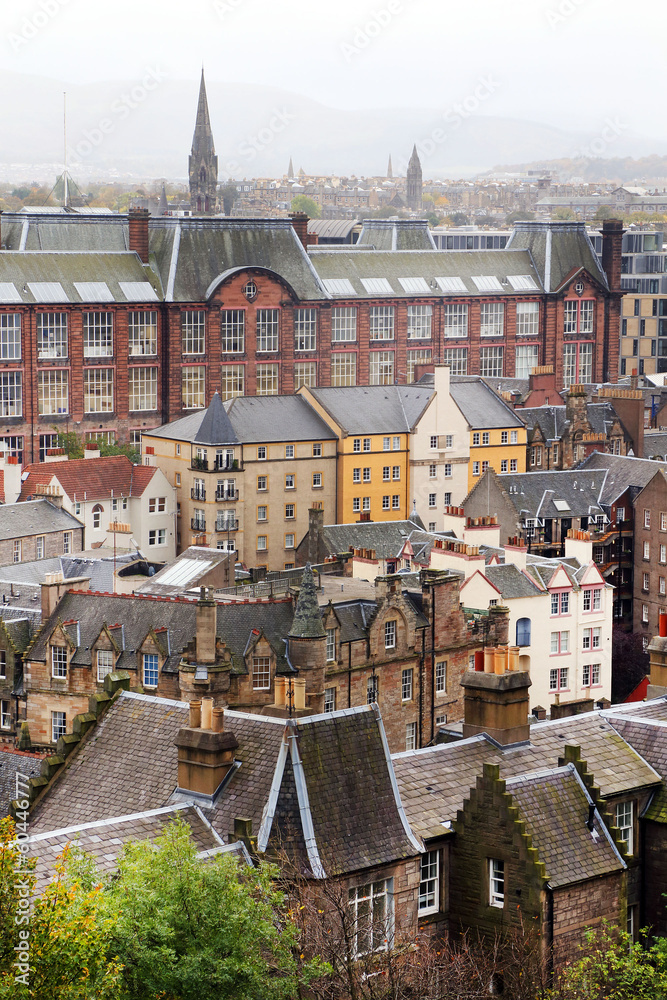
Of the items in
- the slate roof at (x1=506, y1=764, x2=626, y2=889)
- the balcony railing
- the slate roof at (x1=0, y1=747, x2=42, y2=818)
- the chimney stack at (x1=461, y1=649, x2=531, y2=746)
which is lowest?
the slate roof at (x1=0, y1=747, x2=42, y2=818)

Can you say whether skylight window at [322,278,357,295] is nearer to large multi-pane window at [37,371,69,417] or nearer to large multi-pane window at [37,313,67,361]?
large multi-pane window at [37,313,67,361]

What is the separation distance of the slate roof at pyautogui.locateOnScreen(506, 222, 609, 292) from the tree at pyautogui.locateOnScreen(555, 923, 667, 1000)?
154456 millimetres

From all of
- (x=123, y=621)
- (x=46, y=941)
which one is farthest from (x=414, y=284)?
(x=46, y=941)

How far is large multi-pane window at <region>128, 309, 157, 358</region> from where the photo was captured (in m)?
162

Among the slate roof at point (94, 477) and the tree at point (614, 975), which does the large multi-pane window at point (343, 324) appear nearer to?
the slate roof at point (94, 477)

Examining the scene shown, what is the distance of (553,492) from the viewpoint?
126500 millimetres

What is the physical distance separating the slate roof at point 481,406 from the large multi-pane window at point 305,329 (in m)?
29.9

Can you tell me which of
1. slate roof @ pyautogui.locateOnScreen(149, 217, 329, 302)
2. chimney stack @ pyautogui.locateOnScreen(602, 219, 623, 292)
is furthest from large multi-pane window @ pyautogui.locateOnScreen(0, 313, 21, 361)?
chimney stack @ pyautogui.locateOnScreen(602, 219, 623, 292)

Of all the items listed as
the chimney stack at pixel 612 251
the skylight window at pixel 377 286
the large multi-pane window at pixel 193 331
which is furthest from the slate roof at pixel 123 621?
the chimney stack at pixel 612 251

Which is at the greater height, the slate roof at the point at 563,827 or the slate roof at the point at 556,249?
the slate roof at the point at 556,249

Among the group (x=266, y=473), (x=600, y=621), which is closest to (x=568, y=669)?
A: (x=600, y=621)

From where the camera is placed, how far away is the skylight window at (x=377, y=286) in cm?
17974

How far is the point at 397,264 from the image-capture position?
7298 inches

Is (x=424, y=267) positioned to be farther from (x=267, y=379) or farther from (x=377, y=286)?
(x=267, y=379)
